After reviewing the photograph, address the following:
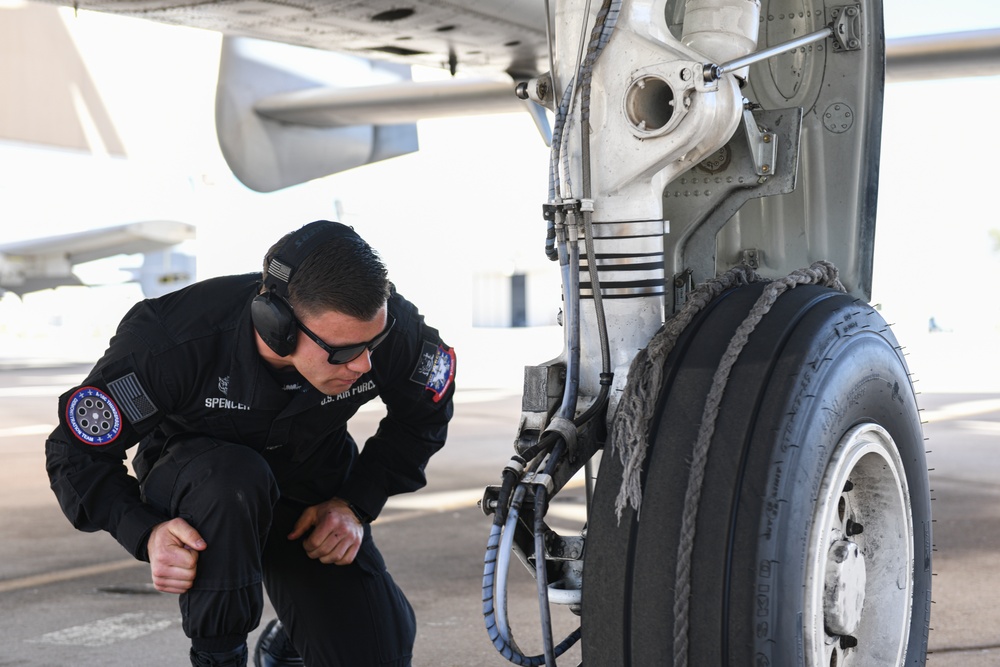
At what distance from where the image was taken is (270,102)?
16.6ft

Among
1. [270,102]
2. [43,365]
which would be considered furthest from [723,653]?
[43,365]

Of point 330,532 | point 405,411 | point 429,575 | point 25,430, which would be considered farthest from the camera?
point 25,430

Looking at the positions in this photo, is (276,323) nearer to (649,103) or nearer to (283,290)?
(283,290)

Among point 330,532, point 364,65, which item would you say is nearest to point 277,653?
point 330,532

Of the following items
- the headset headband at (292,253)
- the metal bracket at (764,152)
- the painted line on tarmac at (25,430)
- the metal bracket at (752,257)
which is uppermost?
the metal bracket at (764,152)

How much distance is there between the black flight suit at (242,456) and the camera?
1.76 m

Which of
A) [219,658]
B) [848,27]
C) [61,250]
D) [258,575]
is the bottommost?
[61,250]

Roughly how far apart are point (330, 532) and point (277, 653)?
423mm

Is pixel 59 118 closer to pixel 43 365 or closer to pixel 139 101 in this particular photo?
pixel 139 101

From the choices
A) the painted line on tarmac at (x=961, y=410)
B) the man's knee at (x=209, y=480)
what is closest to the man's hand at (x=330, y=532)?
the man's knee at (x=209, y=480)

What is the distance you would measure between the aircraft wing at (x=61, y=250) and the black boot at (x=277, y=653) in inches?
818

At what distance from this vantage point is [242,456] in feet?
6.01

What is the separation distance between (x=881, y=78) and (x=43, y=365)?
1588 cm

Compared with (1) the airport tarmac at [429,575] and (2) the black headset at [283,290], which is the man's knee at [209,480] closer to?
(2) the black headset at [283,290]
